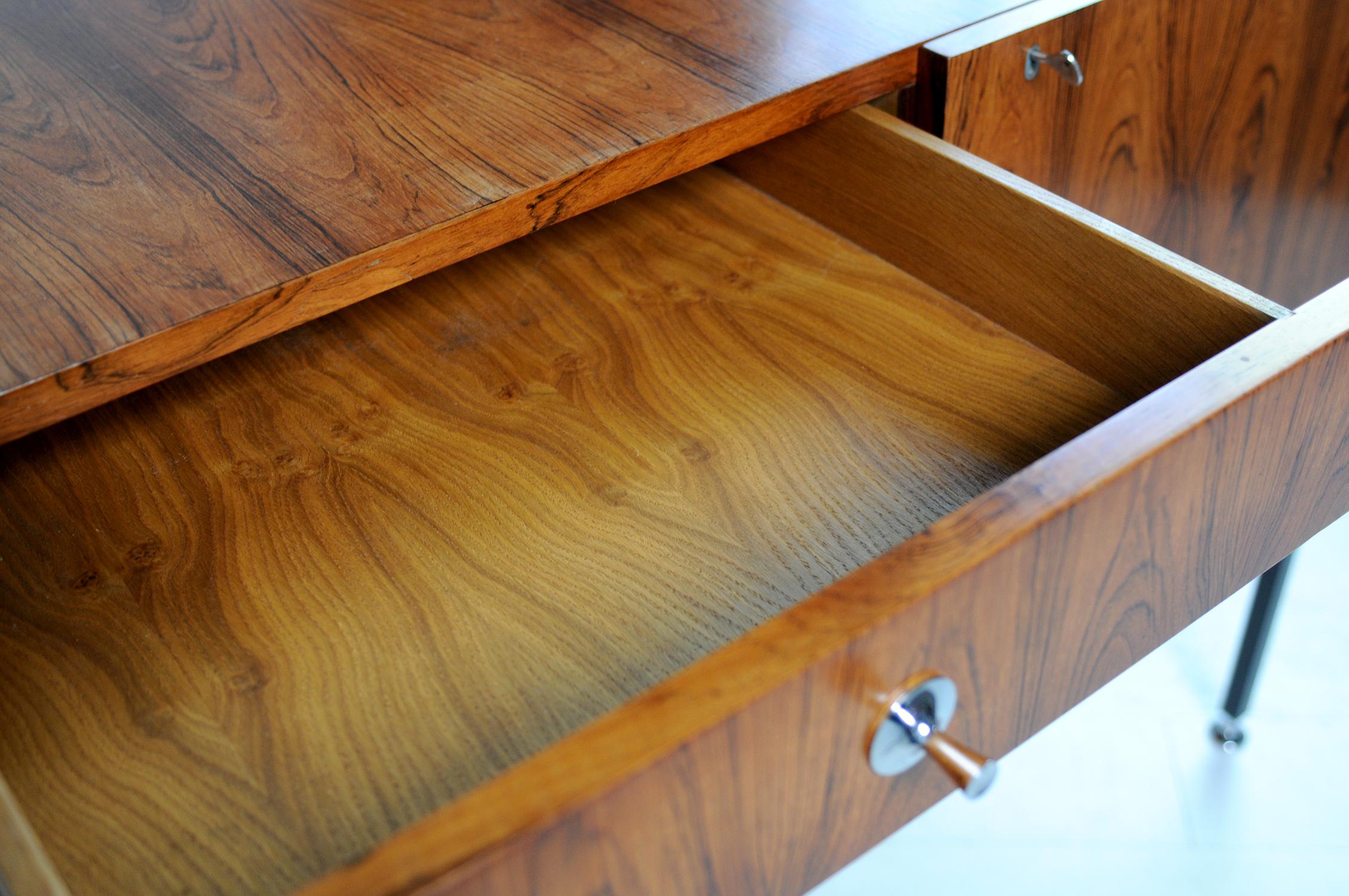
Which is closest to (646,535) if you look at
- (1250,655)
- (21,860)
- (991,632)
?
(991,632)

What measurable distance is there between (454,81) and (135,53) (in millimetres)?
230

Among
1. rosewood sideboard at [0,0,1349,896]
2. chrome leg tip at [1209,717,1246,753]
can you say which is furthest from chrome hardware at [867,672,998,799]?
chrome leg tip at [1209,717,1246,753]

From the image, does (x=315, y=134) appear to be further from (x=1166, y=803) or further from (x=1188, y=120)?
(x=1166, y=803)

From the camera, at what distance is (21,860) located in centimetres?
38

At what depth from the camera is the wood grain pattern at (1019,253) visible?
59cm

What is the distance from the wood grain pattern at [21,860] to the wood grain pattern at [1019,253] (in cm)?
53

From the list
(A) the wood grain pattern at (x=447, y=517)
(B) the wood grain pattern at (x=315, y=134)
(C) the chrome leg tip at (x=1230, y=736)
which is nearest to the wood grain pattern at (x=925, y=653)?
(A) the wood grain pattern at (x=447, y=517)

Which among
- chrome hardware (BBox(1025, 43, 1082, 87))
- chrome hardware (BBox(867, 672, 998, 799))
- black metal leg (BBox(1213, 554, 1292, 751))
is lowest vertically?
black metal leg (BBox(1213, 554, 1292, 751))

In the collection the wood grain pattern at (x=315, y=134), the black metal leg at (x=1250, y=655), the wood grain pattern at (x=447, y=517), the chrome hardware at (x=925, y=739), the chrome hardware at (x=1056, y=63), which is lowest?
the black metal leg at (x=1250, y=655)

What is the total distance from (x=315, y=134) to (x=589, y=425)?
0.73 ft

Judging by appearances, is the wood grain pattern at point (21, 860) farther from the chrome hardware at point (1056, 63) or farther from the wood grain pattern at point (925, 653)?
the chrome hardware at point (1056, 63)

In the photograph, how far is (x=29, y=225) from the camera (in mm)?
596

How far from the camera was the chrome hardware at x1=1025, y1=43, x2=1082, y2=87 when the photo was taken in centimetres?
75

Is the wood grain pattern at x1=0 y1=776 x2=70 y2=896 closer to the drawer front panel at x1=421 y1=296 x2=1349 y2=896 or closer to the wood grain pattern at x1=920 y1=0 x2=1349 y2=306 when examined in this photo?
the drawer front panel at x1=421 y1=296 x2=1349 y2=896
